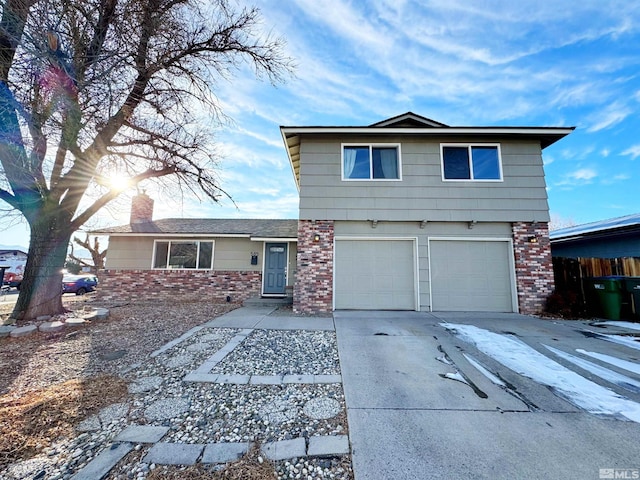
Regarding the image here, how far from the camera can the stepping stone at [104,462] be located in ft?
6.14

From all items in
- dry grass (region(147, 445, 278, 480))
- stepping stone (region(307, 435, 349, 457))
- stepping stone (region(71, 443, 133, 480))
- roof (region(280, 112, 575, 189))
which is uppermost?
roof (region(280, 112, 575, 189))

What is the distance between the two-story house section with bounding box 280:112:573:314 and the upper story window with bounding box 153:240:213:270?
205 inches

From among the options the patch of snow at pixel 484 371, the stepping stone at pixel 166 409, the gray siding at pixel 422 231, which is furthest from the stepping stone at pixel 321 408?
the gray siding at pixel 422 231

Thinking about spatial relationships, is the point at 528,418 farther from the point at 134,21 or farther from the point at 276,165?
the point at 276,165

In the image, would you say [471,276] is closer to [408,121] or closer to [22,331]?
[408,121]

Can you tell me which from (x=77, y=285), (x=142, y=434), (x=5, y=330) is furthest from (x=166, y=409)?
(x=77, y=285)

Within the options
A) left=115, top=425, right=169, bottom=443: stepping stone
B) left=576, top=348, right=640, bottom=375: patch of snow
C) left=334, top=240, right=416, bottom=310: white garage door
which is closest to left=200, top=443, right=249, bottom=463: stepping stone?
left=115, top=425, right=169, bottom=443: stepping stone

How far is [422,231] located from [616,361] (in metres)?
4.51

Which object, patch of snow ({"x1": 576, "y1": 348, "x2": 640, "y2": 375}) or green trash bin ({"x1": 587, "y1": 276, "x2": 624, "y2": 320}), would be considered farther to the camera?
green trash bin ({"x1": 587, "y1": 276, "x2": 624, "y2": 320})

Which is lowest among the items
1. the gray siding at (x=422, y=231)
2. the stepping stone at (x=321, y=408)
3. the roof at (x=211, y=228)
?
the stepping stone at (x=321, y=408)

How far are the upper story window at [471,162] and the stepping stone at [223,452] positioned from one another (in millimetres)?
7977

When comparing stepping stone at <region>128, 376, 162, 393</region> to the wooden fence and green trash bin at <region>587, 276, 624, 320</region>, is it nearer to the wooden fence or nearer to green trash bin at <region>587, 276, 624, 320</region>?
the wooden fence

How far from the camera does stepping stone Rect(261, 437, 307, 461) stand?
206 cm

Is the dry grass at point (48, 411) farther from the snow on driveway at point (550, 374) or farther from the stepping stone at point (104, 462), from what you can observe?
the snow on driveway at point (550, 374)
